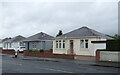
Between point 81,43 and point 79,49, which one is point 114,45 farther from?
point 79,49

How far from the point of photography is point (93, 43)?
26.6 meters

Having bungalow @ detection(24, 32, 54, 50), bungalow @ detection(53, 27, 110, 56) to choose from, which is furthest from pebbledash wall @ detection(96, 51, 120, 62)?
bungalow @ detection(24, 32, 54, 50)

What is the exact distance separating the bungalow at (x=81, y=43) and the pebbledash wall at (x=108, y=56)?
4.12m

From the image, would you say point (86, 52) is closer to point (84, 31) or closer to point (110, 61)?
point (84, 31)

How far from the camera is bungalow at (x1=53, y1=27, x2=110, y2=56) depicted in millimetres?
27812

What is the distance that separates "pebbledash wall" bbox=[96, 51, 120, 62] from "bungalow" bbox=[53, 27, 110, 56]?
4.12 m

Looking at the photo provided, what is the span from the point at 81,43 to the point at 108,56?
8887mm

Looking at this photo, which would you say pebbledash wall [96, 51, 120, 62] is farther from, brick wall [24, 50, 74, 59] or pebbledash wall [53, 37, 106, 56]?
pebbledash wall [53, 37, 106, 56]

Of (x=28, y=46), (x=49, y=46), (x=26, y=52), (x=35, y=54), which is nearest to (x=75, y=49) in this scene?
(x=35, y=54)

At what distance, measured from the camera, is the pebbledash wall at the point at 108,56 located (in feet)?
67.4

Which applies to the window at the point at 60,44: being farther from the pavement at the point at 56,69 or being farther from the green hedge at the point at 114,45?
the pavement at the point at 56,69

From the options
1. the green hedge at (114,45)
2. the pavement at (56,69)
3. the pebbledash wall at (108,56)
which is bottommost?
the pavement at (56,69)

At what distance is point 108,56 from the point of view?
21359 mm

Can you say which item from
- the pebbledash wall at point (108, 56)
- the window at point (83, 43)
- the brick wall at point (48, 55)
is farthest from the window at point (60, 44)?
the pebbledash wall at point (108, 56)
